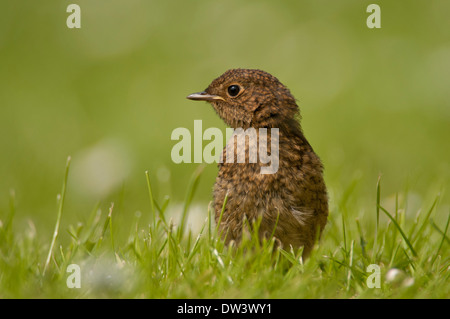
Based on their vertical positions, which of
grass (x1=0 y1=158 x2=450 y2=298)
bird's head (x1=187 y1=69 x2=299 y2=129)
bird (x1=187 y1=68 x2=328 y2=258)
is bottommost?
grass (x1=0 y1=158 x2=450 y2=298)

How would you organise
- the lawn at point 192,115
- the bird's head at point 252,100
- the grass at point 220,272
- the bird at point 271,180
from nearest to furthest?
the grass at point 220,272
the bird at point 271,180
the bird's head at point 252,100
the lawn at point 192,115

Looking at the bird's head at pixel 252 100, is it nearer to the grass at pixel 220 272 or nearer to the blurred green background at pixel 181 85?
the grass at pixel 220 272

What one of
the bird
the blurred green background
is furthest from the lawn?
the bird

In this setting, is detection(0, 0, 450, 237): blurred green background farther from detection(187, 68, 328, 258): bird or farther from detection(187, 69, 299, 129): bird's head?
detection(187, 68, 328, 258): bird

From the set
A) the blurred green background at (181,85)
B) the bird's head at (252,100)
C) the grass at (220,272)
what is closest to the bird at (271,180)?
the bird's head at (252,100)

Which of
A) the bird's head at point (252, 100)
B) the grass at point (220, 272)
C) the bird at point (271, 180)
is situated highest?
the bird's head at point (252, 100)

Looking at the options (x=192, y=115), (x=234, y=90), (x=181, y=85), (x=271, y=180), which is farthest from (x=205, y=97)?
(x=181, y=85)

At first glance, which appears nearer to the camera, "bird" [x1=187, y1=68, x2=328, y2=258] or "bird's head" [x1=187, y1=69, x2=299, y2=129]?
"bird" [x1=187, y1=68, x2=328, y2=258]

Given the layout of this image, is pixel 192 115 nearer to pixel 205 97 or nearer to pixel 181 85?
pixel 181 85

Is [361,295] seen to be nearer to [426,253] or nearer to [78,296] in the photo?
[426,253]
